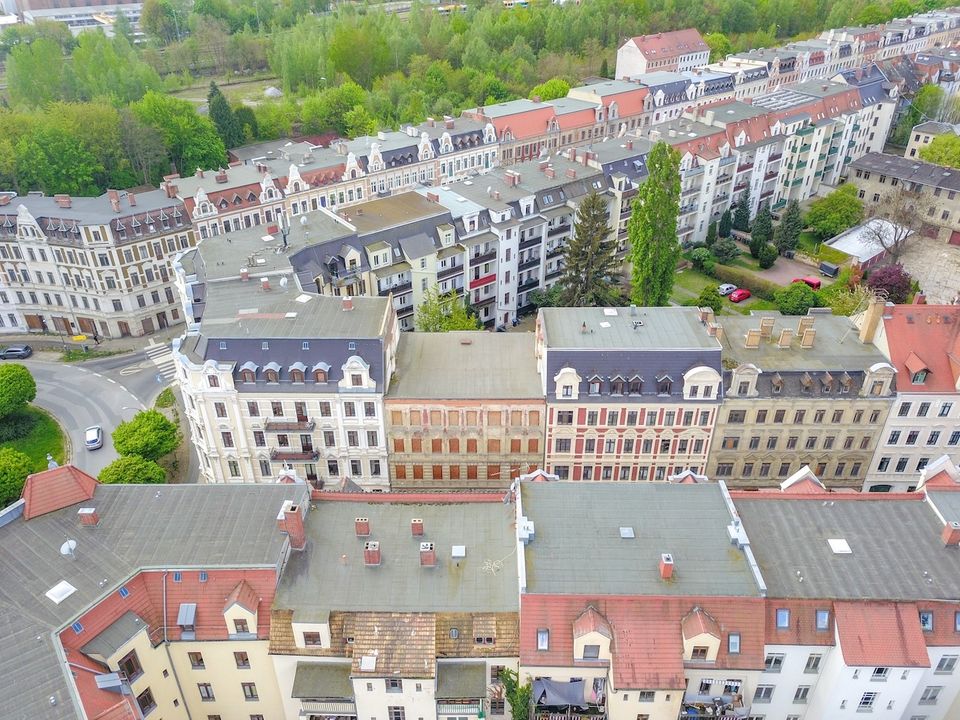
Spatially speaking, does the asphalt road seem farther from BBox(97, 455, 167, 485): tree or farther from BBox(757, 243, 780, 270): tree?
BBox(757, 243, 780, 270): tree

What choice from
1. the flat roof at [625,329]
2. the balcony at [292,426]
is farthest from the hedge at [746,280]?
the balcony at [292,426]

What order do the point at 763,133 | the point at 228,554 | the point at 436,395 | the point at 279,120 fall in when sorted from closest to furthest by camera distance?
the point at 228,554, the point at 436,395, the point at 763,133, the point at 279,120

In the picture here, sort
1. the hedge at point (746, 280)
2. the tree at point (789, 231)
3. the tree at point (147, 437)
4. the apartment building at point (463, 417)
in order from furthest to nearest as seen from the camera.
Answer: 1. the tree at point (789, 231)
2. the hedge at point (746, 280)
3. the tree at point (147, 437)
4. the apartment building at point (463, 417)

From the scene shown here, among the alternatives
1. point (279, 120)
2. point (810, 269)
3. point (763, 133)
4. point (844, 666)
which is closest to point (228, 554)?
point (844, 666)

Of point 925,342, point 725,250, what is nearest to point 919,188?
point 725,250

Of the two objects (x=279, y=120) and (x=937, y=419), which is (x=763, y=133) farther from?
(x=279, y=120)

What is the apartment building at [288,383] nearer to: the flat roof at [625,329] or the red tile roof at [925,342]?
the flat roof at [625,329]
